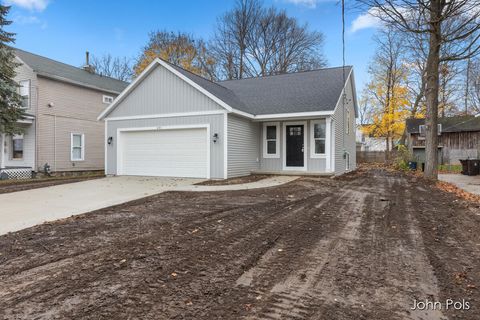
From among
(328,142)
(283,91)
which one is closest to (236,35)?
(283,91)

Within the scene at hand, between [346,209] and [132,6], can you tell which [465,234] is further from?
[132,6]

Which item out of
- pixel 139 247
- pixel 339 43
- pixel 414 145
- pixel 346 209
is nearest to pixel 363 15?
pixel 339 43

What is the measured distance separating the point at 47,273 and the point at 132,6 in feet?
74.8

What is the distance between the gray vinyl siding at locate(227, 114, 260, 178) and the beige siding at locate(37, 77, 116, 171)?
390 inches

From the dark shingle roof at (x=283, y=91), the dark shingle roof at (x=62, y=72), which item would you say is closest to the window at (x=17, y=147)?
the dark shingle roof at (x=62, y=72)

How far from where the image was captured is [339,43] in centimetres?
1239

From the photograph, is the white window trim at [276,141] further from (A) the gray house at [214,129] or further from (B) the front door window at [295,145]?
(B) the front door window at [295,145]

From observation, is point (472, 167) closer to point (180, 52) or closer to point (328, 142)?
point (328, 142)

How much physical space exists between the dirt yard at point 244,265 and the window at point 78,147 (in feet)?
42.0

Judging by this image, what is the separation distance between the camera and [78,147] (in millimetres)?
17781

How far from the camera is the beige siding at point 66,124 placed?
631 inches

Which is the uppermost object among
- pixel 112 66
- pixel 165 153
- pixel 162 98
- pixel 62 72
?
pixel 112 66

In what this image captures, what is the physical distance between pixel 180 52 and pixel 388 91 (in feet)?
66.1

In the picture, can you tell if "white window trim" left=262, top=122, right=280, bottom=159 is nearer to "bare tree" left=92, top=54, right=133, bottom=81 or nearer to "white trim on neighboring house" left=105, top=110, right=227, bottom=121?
"white trim on neighboring house" left=105, top=110, right=227, bottom=121
